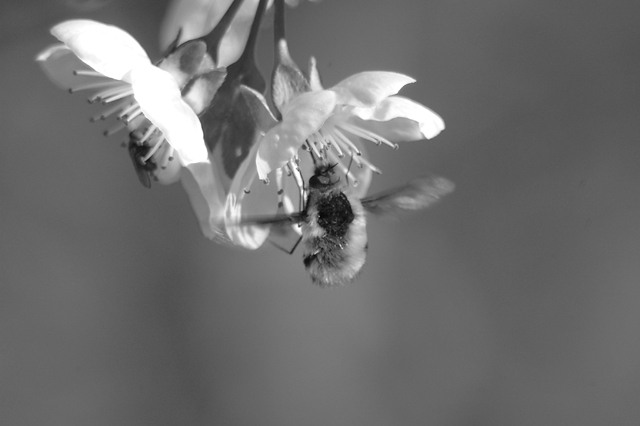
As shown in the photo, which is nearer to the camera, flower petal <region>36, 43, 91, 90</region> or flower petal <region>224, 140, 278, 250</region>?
flower petal <region>224, 140, 278, 250</region>

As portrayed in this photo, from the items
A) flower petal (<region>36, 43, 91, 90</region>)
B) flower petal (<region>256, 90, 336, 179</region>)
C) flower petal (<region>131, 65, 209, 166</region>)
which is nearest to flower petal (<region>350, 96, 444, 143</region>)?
flower petal (<region>256, 90, 336, 179</region>)

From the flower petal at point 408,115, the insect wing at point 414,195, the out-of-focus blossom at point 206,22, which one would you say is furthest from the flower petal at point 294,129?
the out-of-focus blossom at point 206,22

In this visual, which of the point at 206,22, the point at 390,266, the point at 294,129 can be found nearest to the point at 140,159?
the point at 294,129

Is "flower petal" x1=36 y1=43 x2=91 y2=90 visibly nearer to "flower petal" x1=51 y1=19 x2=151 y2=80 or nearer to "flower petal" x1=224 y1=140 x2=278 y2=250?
"flower petal" x1=51 y1=19 x2=151 y2=80

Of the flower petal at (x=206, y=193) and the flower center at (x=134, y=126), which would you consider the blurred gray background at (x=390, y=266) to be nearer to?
the flower center at (x=134, y=126)

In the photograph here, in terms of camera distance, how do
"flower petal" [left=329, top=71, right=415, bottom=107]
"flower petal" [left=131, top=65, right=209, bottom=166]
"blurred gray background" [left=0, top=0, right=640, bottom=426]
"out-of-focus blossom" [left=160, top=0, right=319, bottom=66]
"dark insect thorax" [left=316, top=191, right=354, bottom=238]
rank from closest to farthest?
"flower petal" [left=131, top=65, right=209, bottom=166], "flower petal" [left=329, top=71, right=415, bottom=107], "dark insect thorax" [left=316, top=191, right=354, bottom=238], "out-of-focus blossom" [left=160, top=0, right=319, bottom=66], "blurred gray background" [left=0, top=0, right=640, bottom=426]

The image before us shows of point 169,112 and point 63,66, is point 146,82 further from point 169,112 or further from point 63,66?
point 63,66
